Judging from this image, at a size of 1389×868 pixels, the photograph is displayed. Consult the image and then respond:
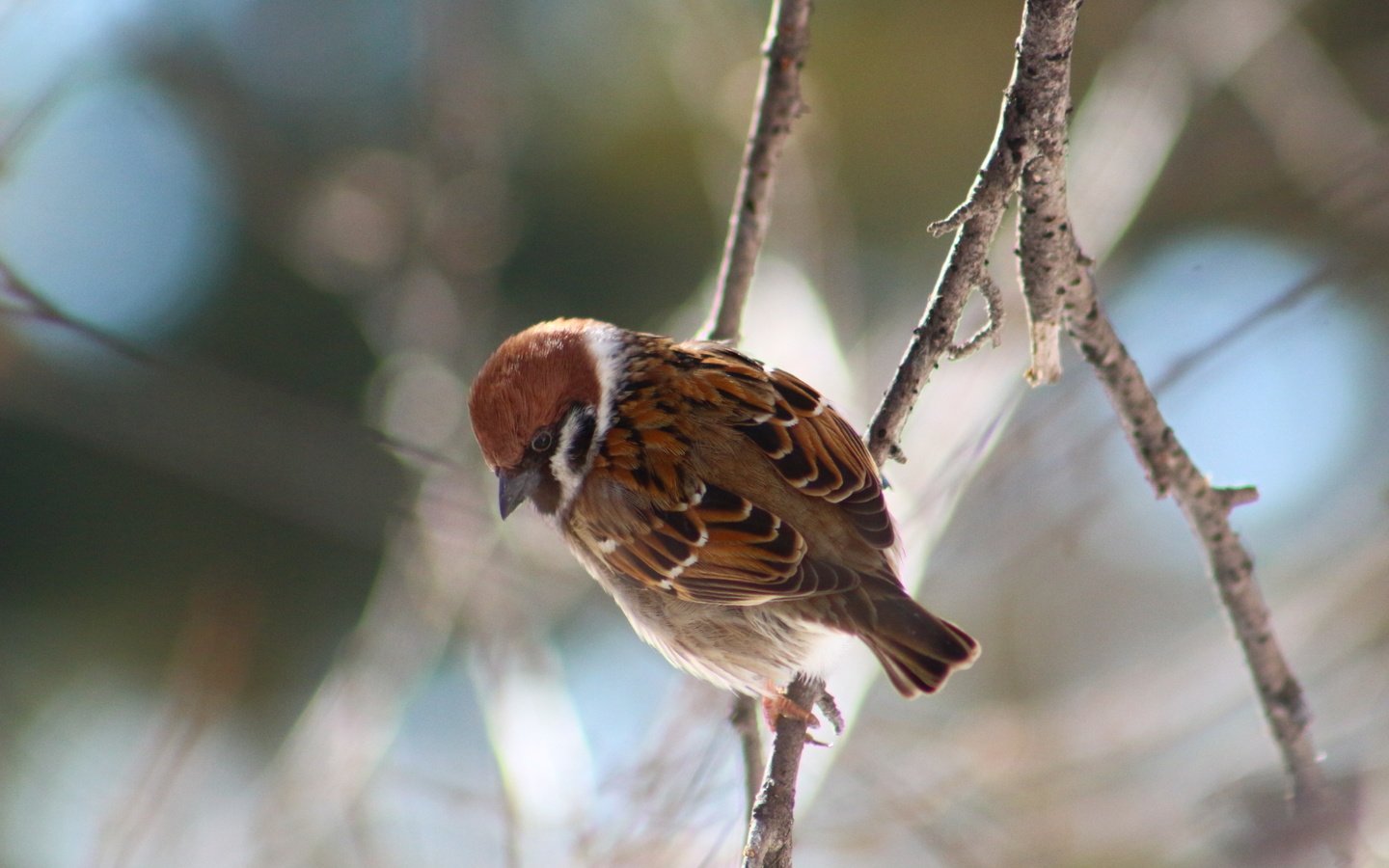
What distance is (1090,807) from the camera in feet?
15.0

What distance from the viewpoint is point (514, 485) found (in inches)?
123

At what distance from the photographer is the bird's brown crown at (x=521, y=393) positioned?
302cm

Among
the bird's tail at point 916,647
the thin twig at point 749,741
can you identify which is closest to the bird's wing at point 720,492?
the bird's tail at point 916,647

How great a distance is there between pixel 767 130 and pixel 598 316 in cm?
552

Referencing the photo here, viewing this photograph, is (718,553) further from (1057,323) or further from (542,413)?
(1057,323)

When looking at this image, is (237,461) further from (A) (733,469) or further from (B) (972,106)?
(B) (972,106)

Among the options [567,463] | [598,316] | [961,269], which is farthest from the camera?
[598,316]

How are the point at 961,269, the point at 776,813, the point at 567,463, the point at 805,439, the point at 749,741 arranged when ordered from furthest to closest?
1. the point at 567,463
2. the point at 805,439
3. the point at 749,741
4. the point at 961,269
5. the point at 776,813

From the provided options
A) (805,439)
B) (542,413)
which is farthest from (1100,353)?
(542,413)

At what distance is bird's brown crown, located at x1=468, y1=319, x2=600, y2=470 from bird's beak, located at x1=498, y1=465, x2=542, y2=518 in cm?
3

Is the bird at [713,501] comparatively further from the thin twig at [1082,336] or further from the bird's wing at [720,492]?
the thin twig at [1082,336]

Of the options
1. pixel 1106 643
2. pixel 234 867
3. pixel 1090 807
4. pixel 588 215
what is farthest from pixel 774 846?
pixel 588 215

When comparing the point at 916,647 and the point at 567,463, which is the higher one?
the point at 567,463

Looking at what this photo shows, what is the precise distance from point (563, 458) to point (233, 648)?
1.02 meters
